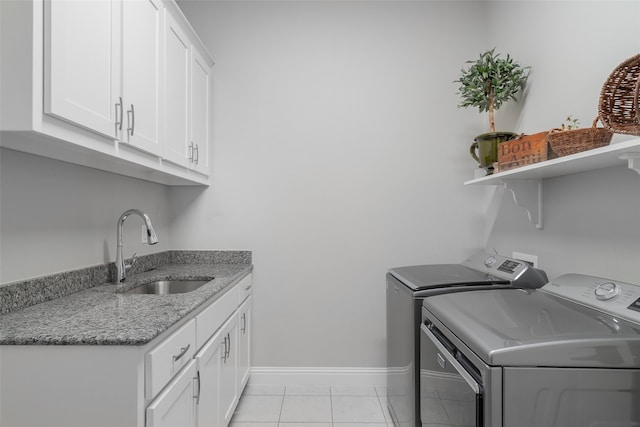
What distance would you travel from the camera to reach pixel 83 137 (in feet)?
3.93

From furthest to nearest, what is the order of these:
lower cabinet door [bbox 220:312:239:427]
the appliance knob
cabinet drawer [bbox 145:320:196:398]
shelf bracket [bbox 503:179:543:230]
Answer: shelf bracket [bbox 503:179:543:230] < lower cabinet door [bbox 220:312:239:427] < the appliance knob < cabinet drawer [bbox 145:320:196:398]

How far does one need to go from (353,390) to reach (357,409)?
0.23 m

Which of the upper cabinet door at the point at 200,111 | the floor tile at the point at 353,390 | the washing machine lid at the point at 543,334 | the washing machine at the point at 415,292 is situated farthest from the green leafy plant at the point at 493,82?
the floor tile at the point at 353,390

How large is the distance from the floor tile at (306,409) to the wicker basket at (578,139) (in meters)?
1.87

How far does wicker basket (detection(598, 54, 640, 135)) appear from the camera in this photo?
109 centimetres

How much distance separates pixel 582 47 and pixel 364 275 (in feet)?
5.76

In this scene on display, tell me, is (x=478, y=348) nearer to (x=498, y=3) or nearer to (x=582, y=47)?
(x=582, y=47)

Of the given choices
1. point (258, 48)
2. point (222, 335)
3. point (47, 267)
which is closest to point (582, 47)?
point (258, 48)

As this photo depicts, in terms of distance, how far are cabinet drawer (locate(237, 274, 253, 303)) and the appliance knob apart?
1.73m

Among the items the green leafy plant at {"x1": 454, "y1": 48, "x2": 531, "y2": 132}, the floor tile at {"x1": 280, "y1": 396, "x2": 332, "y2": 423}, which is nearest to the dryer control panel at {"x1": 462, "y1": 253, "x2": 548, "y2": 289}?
the green leafy plant at {"x1": 454, "y1": 48, "x2": 531, "y2": 132}

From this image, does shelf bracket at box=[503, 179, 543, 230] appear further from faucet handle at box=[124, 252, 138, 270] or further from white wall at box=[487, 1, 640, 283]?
faucet handle at box=[124, 252, 138, 270]

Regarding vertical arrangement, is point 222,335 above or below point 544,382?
below

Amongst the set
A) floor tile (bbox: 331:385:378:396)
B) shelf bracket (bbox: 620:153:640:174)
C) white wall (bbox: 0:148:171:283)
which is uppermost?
shelf bracket (bbox: 620:153:640:174)

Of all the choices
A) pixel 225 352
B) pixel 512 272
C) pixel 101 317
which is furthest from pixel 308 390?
pixel 101 317
